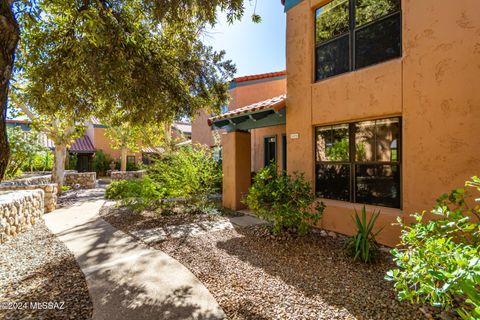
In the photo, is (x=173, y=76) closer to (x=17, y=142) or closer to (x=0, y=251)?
(x=0, y=251)

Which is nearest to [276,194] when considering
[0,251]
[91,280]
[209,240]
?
[209,240]

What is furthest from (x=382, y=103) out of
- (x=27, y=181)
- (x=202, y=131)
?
(x=202, y=131)

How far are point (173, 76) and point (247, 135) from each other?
3960mm

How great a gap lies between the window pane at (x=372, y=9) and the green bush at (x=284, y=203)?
4.46 meters

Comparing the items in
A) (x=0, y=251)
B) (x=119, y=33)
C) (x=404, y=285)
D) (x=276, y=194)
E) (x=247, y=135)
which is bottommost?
(x=0, y=251)

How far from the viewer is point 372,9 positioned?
634 cm

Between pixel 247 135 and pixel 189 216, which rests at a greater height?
pixel 247 135

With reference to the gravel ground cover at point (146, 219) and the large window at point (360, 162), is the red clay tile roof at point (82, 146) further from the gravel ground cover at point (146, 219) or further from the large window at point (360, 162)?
the large window at point (360, 162)

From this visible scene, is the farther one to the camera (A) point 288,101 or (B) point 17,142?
(B) point 17,142

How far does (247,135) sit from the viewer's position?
10.5 meters

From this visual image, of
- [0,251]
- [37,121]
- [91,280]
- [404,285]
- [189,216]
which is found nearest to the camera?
[404,285]

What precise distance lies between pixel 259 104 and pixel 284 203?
4583mm

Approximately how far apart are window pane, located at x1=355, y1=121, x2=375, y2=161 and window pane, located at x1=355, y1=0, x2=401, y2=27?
2.62m

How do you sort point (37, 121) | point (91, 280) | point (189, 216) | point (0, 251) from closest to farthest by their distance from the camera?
point (91, 280) → point (0, 251) → point (189, 216) → point (37, 121)
